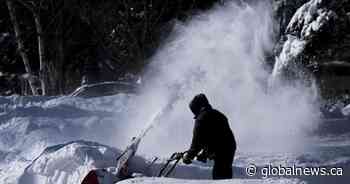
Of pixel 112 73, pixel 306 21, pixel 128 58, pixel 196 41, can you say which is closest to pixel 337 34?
pixel 306 21

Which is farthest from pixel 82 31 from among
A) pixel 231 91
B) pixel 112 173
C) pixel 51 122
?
pixel 112 173

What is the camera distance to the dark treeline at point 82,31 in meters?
22.8

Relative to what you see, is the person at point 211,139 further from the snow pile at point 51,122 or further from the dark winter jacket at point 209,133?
the snow pile at point 51,122

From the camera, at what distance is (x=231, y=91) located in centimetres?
1538

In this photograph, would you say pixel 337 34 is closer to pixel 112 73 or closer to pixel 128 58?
pixel 128 58

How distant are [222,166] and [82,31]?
20585 millimetres

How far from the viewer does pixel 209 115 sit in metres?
7.51

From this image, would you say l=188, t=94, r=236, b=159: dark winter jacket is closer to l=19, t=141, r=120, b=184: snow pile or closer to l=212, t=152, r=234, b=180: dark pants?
l=212, t=152, r=234, b=180: dark pants

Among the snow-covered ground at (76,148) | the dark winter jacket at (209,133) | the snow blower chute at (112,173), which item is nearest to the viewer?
the dark winter jacket at (209,133)

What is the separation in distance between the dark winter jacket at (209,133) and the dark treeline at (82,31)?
14.9 meters

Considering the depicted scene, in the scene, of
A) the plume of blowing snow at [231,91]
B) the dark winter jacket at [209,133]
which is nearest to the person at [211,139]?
the dark winter jacket at [209,133]

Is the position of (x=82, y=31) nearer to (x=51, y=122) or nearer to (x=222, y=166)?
(x=51, y=122)

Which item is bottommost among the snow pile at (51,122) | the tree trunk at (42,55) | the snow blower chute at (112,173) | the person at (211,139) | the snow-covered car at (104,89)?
the snow blower chute at (112,173)

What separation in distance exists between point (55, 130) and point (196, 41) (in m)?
5.08
